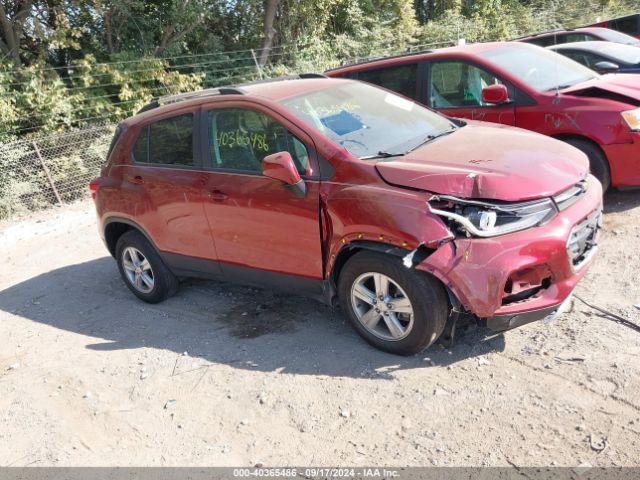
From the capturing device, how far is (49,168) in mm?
9797

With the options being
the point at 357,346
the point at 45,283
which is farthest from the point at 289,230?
the point at 45,283

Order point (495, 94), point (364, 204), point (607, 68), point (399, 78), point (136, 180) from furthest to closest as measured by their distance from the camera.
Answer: point (607, 68) → point (399, 78) → point (495, 94) → point (136, 180) → point (364, 204)

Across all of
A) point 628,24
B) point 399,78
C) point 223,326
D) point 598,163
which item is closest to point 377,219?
point 223,326

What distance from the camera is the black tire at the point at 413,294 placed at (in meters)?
3.55

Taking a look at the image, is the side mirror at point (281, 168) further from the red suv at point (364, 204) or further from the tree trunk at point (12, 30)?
the tree trunk at point (12, 30)

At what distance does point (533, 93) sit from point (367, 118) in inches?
99.7

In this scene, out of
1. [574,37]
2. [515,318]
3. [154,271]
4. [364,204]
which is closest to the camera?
[515,318]

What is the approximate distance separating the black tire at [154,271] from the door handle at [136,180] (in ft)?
1.61

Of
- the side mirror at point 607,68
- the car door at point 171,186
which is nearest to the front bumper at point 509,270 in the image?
the car door at point 171,186

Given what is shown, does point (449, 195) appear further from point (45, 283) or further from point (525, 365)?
point (45, 283)

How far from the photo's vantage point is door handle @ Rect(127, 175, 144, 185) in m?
5.17

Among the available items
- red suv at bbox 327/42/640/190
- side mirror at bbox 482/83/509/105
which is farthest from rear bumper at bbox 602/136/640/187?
side mirror at bbox 482/83/509/105

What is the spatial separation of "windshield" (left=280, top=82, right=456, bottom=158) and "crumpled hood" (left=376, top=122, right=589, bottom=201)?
225 millimetres

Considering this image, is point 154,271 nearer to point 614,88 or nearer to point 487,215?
point 487,215
